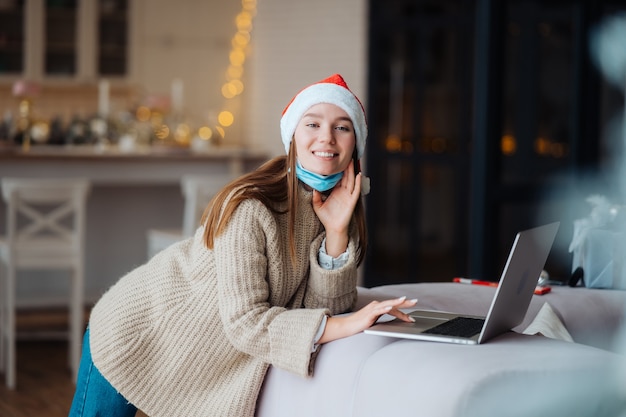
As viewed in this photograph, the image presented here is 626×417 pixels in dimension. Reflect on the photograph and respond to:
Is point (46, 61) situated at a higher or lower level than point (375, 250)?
higher

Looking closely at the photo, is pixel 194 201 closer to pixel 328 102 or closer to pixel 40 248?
pixel 40 248

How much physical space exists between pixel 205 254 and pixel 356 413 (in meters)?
0.52

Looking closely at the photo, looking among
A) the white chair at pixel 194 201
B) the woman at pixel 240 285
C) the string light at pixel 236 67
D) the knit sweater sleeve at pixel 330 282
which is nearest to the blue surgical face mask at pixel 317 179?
the woman at pixel 240 285

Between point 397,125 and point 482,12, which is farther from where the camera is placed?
point 397,125

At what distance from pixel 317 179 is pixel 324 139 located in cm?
9

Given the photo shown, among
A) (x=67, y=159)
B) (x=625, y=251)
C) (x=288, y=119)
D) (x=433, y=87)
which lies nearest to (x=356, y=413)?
(x=288, y=119)

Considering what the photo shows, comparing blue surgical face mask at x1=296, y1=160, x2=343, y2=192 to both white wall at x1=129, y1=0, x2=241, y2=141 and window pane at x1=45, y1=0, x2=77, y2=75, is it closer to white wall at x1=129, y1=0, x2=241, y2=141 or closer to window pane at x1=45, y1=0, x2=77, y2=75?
white wall at x1=129, y1=0, x2=241, y2=141

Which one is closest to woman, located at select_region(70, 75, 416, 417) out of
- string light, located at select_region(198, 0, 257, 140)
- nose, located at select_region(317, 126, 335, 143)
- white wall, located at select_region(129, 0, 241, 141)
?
nose, located at select_region(317, 126, 335, 143)

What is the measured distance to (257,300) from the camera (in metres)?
1.92

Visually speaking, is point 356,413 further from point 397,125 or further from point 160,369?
point 397,125

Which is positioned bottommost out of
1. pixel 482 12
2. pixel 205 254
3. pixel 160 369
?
pixel 160 369

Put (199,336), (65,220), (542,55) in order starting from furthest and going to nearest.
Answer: (542,55), (65,220), (199,336)

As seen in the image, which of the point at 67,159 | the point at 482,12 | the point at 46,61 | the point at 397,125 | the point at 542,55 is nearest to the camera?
the point at 482,12

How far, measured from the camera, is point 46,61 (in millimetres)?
8062
